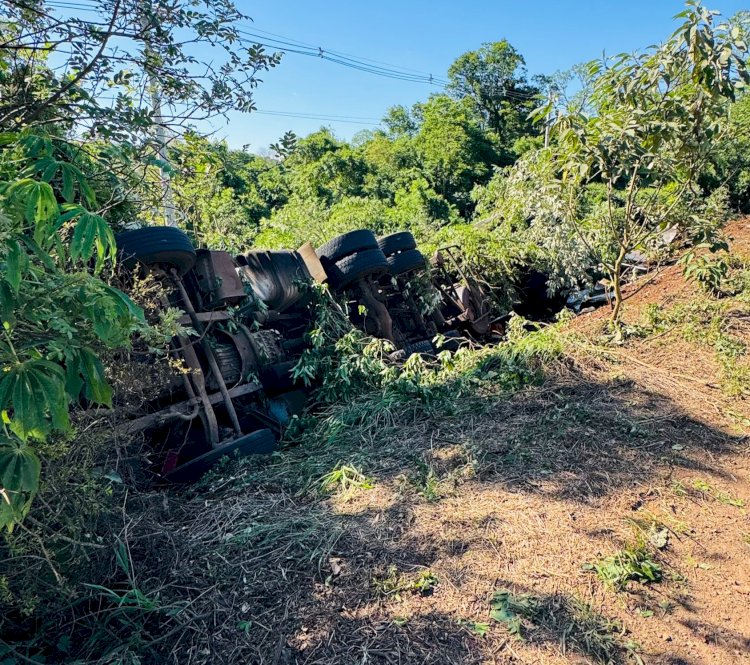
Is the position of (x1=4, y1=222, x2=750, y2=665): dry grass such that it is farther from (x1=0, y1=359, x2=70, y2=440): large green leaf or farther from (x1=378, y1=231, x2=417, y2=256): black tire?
(x1=378, y1=231, x2=417, y2=256): black tire

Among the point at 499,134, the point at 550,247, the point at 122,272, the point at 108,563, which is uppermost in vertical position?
the point at 499,134

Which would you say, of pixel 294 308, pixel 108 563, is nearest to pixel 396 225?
pixel 294 308

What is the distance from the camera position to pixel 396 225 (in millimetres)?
12961

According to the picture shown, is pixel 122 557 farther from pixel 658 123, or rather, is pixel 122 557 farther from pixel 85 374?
pixel 658 123

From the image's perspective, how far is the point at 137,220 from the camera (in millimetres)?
3783

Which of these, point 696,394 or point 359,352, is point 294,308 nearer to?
point 359,352

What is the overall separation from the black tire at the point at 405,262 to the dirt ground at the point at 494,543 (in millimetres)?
2587

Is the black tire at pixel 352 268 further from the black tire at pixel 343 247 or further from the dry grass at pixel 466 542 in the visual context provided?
the dry grass at pixel 466 542

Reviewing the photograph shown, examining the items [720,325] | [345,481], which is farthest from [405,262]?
[345,481]

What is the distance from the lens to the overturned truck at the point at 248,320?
336cm

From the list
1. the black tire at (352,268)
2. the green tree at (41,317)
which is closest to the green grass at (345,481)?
the green tree at (41,317)

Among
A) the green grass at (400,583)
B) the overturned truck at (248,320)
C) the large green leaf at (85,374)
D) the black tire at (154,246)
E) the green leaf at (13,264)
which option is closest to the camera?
the green leaf at (13,264)

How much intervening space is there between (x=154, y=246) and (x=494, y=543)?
2628 mm

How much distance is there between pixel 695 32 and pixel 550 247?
127 inches
